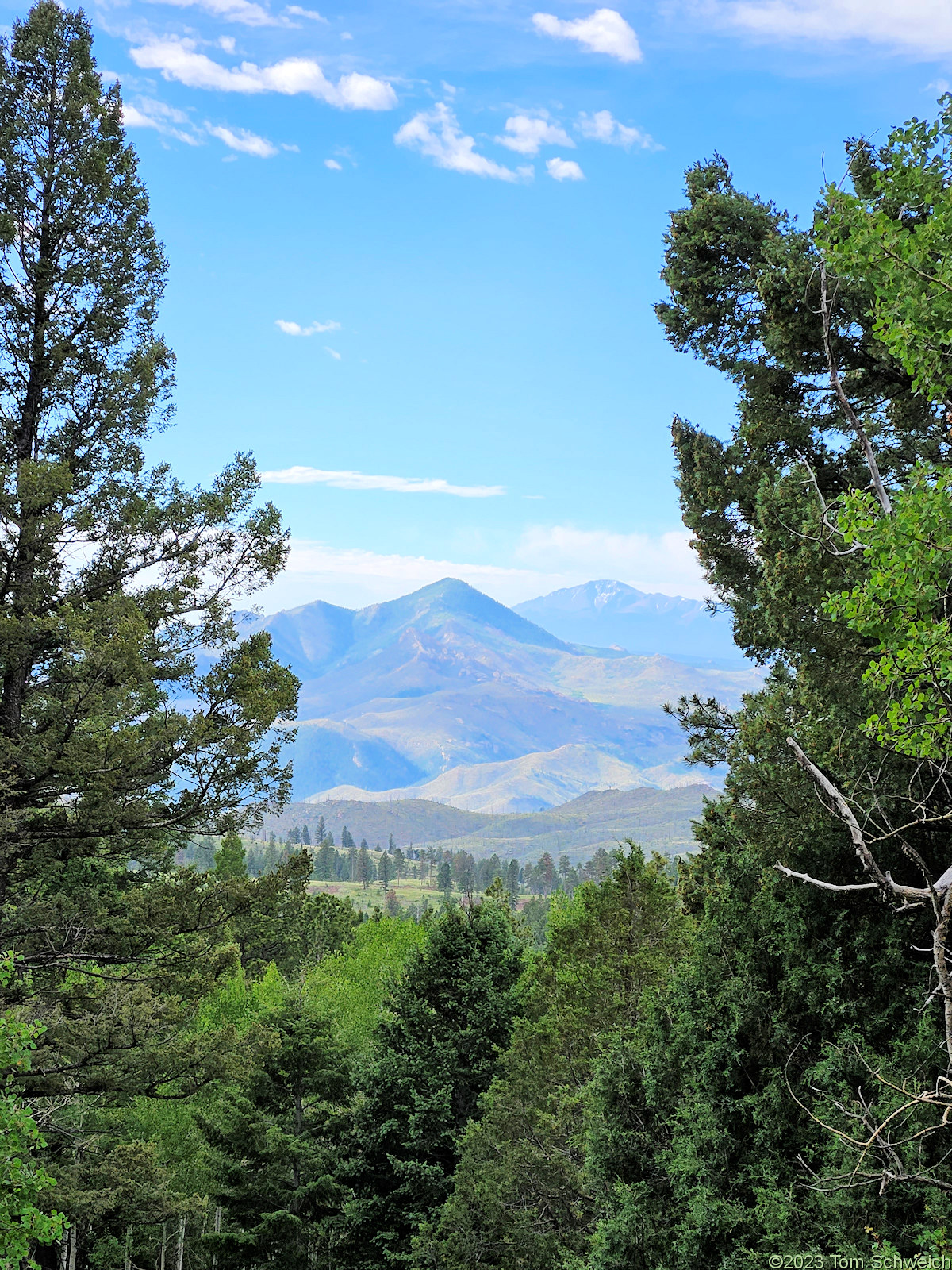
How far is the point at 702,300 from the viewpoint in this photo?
44.9 feet

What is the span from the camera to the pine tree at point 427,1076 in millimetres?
18422

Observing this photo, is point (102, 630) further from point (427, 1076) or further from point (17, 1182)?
point (427, 1076)

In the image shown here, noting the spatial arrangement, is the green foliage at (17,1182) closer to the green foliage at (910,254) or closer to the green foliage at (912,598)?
the green foliage at (912,598)

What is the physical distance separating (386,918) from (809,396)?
45.9 m

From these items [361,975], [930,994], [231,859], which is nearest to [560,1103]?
[930,994]

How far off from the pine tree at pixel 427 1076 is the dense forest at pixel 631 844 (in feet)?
0.50

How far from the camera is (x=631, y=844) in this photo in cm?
1559

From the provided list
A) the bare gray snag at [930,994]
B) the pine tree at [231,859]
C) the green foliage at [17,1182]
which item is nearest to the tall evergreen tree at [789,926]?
the bare gray snag at [930,994]

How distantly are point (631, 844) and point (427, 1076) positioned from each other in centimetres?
800

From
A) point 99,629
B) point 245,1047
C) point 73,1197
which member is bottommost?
point 73,1197

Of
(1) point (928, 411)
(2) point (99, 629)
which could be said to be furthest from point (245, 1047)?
(1) point (928, 411)

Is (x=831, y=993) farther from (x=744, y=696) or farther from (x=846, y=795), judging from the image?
(x=744, y=696)

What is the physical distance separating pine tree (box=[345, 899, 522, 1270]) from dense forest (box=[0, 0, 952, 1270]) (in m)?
0.15

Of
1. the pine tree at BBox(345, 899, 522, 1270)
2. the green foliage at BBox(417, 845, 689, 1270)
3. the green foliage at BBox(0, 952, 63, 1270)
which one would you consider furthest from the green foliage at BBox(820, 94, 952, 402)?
the pine tree at BBox(345, 899, 522, 1270)
